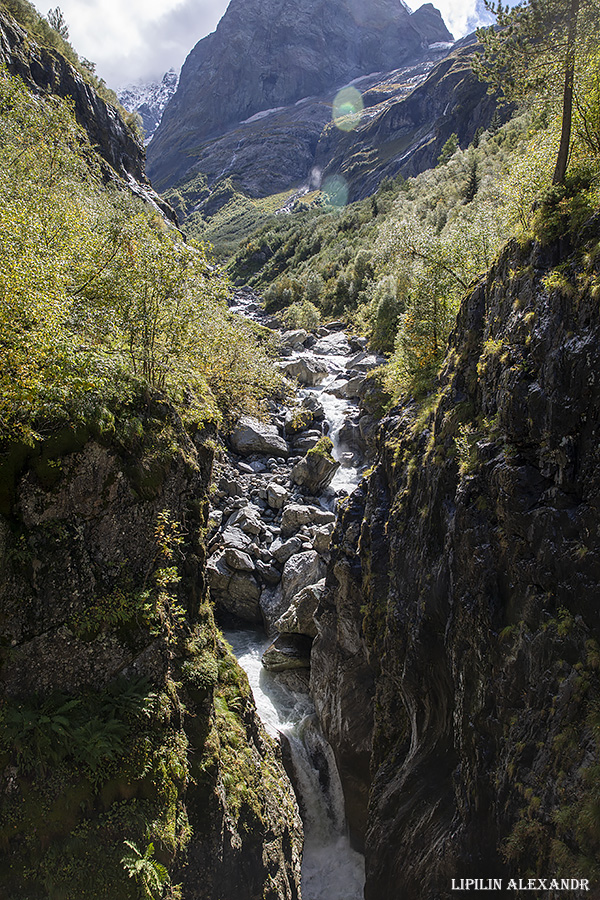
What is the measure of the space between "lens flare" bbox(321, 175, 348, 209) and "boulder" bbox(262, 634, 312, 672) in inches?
6540

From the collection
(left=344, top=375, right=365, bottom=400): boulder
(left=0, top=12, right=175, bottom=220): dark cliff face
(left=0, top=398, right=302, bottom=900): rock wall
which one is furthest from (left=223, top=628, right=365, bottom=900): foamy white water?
(left=0, top=12, right=175, bottom=220): dark cliff face

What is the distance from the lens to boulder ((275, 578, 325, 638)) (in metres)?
20.4

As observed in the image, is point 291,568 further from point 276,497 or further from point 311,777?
point 311,777

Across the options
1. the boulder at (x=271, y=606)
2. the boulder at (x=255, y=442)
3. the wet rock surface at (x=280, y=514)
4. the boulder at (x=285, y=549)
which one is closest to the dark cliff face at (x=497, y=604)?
the wet rock surface at (x=280, y=514)

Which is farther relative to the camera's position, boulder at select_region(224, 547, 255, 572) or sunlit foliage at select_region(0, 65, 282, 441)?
boulder at select_region(224, 547, 255, 572)

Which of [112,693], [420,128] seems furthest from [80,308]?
[420,128]

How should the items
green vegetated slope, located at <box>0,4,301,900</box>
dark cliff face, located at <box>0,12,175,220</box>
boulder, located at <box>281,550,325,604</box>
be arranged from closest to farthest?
green vegetated slope, located at <box>0,4,301,900</box> → boulder, located at <box>281,550,325,604</box> → dark cliff face, located at <box>0,12,175,220</box>

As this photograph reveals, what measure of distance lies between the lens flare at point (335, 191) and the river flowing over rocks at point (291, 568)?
15128 cm

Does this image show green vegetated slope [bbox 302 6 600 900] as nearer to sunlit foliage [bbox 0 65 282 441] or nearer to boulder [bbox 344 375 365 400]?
sunlit foliage [bbox 0 65 282 441]

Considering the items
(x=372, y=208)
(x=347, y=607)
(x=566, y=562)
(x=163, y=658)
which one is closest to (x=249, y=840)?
(x=163, y=658)

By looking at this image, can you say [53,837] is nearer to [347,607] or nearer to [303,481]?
[347,607]

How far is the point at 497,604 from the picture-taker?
1041cm

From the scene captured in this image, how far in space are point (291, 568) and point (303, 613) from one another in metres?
2.56

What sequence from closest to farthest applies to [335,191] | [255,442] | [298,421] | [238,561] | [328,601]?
[328,601], [238,561], [255,442], [298,421], [335,191]
